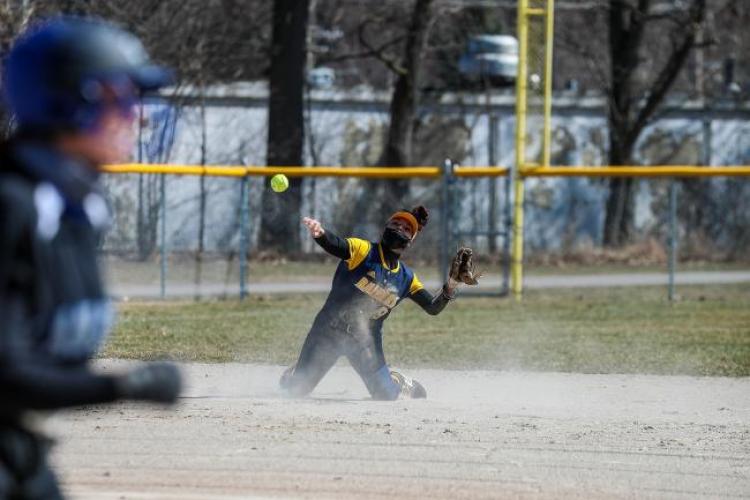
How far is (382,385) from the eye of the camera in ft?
32.8

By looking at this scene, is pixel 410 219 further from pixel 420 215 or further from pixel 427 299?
pixel 427 299

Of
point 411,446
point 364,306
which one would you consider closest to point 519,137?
point 364,306

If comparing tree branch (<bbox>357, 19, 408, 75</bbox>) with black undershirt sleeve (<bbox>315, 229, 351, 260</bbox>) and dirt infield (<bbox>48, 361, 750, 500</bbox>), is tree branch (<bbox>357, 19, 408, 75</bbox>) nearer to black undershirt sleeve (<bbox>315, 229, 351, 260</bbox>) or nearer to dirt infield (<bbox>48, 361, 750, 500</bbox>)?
→ dirt infield (<bbox>48, 361, 750, 500</bbox>)

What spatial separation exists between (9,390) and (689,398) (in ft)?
27.3

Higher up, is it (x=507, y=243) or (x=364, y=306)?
(x=364, y=306)

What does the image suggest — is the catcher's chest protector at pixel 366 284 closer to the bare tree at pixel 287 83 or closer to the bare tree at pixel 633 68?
the bare tree at pixel 287 83

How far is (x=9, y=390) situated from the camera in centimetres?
304

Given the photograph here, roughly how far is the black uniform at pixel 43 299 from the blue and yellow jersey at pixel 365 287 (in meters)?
6.52

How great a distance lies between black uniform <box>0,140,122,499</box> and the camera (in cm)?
306

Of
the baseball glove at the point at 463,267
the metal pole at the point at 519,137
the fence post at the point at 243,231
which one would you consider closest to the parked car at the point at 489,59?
the metal pole at the point at 519,137

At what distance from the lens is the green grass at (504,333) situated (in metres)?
13.0

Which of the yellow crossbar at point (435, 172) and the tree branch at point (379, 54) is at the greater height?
the tree branch at point (379, 54)

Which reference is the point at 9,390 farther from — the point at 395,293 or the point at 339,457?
the point at 395,293

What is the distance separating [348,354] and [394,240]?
0.91 metres
